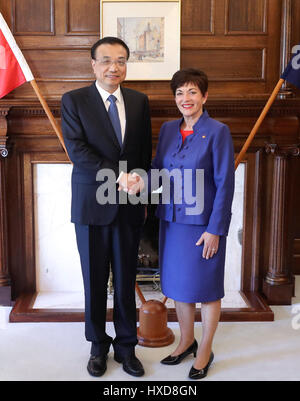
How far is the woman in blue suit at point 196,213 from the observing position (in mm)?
2049

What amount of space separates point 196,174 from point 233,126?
105cm

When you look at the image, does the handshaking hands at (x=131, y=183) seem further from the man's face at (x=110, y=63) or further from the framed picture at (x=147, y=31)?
the framed picture at (x=147, y=31)

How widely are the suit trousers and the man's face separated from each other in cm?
57

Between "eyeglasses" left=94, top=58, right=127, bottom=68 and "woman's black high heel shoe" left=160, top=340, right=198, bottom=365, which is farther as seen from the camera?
"woman's black high heel shoe" left=160, top=340, right=198, bottom=365

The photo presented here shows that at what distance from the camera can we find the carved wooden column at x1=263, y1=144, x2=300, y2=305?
3059mm

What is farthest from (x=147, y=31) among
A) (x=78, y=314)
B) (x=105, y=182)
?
(x=78, y=314)

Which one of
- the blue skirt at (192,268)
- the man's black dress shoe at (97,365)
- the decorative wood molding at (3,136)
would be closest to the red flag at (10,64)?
the decorative wood molding at (3,136)

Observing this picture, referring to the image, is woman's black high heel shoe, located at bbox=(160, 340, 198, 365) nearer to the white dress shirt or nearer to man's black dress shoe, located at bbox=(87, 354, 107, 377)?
man's black dress shoe, located at bbox=(87, 354, 107, 377)

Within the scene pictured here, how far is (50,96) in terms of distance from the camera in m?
2.98

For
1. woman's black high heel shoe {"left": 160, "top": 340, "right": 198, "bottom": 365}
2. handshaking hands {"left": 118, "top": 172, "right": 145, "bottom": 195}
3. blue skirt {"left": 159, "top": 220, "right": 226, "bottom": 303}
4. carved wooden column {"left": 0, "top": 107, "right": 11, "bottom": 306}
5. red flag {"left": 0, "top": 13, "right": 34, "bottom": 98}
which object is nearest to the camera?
handshaking hands {"left": 118, "top": 172, "right": 145, "bottom": 195}

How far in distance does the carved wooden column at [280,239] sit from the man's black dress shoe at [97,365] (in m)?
1.33

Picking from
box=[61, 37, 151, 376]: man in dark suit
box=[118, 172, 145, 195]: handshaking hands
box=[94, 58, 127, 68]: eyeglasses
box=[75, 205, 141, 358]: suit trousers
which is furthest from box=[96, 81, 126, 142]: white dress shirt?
box=[75, 205, 141, 358]: suit trousers
